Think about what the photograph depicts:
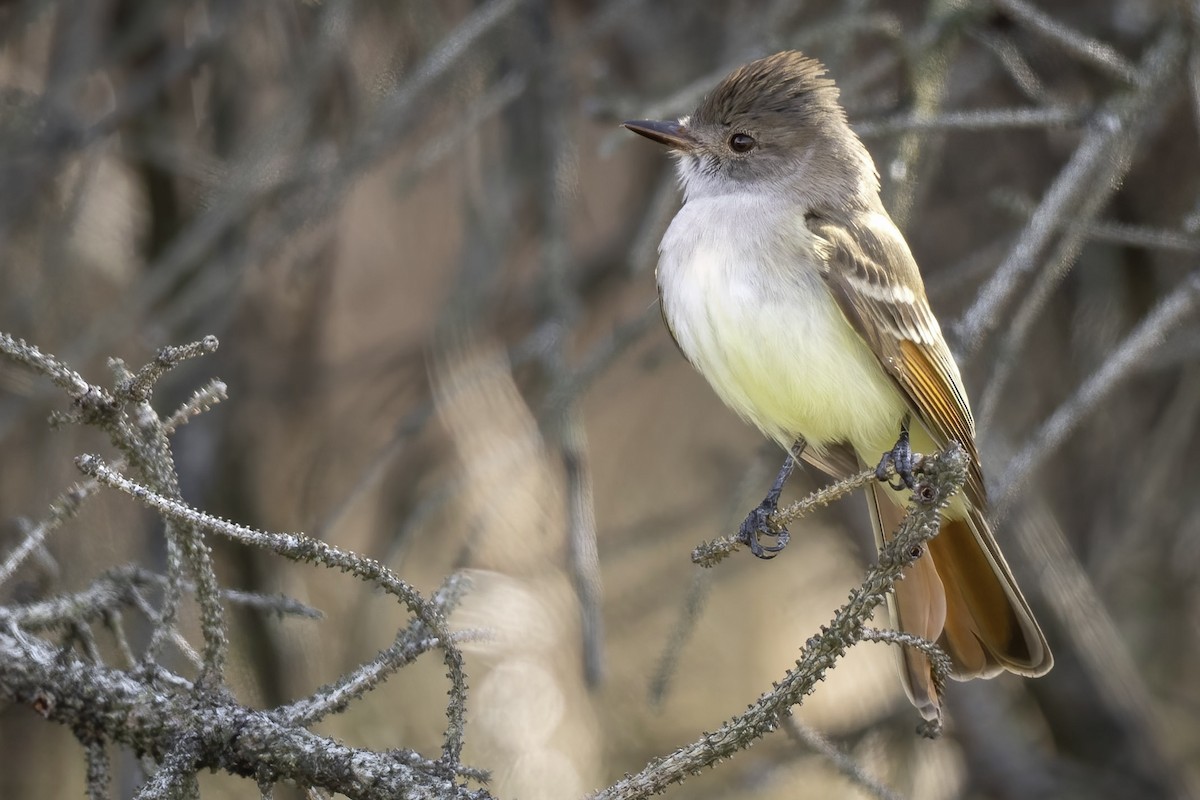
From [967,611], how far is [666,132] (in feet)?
3.80

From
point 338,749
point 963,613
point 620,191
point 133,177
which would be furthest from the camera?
point 620,191

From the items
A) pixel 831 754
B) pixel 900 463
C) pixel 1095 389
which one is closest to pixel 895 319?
pixel 900 463

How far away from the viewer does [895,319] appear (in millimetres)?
2789

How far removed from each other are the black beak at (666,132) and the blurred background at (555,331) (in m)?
0.07

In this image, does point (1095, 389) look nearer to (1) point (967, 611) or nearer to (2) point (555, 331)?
(1) point (967, 611)

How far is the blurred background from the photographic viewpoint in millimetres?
3004

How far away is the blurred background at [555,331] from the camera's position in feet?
9.86

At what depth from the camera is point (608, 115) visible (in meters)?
3.25

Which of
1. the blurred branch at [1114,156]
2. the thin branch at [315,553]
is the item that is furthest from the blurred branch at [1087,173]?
the thin branch at [315,553]

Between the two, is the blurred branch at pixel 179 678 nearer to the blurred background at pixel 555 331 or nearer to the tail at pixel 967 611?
the blurred background at pixel 555 331

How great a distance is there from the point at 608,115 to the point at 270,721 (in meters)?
1.93

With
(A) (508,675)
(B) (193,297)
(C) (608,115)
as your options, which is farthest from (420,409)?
(A) (508,675)

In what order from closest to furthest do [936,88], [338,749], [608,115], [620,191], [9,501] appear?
[338,749] < [936,88] < [608,115] < [9,501] < [620,191]

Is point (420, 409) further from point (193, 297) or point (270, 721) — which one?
point (270, 721)
